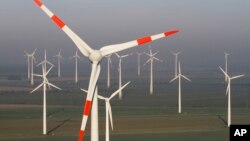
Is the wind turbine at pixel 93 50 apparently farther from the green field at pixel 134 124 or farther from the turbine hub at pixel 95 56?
the green field at pixel 134 124

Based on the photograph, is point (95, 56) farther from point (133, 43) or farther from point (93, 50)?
point (133, 43)

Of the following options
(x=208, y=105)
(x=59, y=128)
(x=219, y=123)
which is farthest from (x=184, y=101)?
(x=59, y=128)

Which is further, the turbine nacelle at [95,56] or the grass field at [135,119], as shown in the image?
the grass field at [135,119]

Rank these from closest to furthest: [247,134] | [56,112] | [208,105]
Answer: [247,134] → [56,112] → [208,105]

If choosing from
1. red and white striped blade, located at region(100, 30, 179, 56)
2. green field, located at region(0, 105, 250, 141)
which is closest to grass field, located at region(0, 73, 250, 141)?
green field, located at region(0, 105, 250, 141)

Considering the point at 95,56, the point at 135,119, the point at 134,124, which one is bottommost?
the point at 134,124

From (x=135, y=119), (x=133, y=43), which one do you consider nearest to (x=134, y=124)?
(x=135, y=119)

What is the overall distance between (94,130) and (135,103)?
8557 centimetres

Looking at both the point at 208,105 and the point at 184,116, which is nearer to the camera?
the point at 184,116

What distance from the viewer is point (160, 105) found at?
114m

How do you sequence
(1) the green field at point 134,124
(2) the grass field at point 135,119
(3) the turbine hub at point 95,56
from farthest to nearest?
(2) the grass field at point 135,119, (1) the green field at point 134,124, (3) the turbine hub at point 95,56

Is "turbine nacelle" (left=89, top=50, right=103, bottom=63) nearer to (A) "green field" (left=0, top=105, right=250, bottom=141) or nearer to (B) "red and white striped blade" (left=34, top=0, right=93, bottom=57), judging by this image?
(B) "red and white striped blade" (left=34, top=0, right=93, bottom=57)

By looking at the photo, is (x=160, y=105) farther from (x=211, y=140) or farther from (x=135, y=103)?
(x=211, y=140)

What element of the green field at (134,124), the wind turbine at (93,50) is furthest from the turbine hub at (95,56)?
the green field at (134,124)
